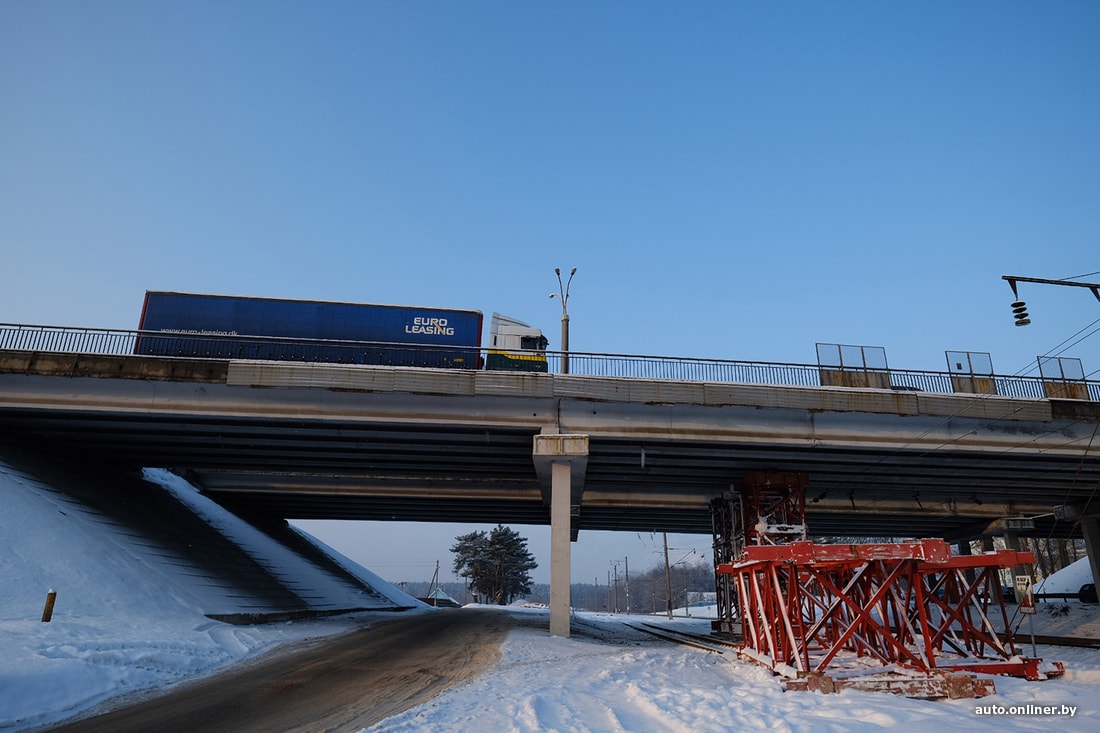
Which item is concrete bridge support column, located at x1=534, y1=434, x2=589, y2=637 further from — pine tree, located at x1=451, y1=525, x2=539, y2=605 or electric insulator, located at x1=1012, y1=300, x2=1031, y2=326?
pine tree, located at x1=451, y1=525, x2=539, y2=605

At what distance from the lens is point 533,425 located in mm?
23875

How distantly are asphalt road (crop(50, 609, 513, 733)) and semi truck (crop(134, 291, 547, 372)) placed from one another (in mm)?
13830

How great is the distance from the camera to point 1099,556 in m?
34.7

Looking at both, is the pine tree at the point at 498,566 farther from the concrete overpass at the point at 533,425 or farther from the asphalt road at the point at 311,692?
the asphalt road at the point at 311,692

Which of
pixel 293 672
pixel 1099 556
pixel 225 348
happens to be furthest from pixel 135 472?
pixel 1099 556

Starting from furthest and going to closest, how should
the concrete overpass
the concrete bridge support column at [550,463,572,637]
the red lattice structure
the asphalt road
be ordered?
the concrete overpass < the concrete bridge support column at [550,463,572,637] < the red lattice structure < the asphalt road

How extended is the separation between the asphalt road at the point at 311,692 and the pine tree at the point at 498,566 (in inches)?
2635

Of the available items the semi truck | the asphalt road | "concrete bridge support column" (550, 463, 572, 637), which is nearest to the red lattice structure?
the asphalt road

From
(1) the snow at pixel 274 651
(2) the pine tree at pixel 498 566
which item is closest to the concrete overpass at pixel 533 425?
(1) the snow at pixel 274 651

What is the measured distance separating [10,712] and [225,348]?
22.5 meters

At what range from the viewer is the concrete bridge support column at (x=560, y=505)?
22625 millimetres

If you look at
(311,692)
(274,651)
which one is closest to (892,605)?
(311,692)

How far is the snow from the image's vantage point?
8.53 metres

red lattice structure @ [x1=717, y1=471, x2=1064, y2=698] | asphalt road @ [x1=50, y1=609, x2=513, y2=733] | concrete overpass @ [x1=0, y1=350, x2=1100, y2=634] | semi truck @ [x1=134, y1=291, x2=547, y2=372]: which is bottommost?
asphalt road @ [x1=50, y1=609, x2=513, y2=733]
